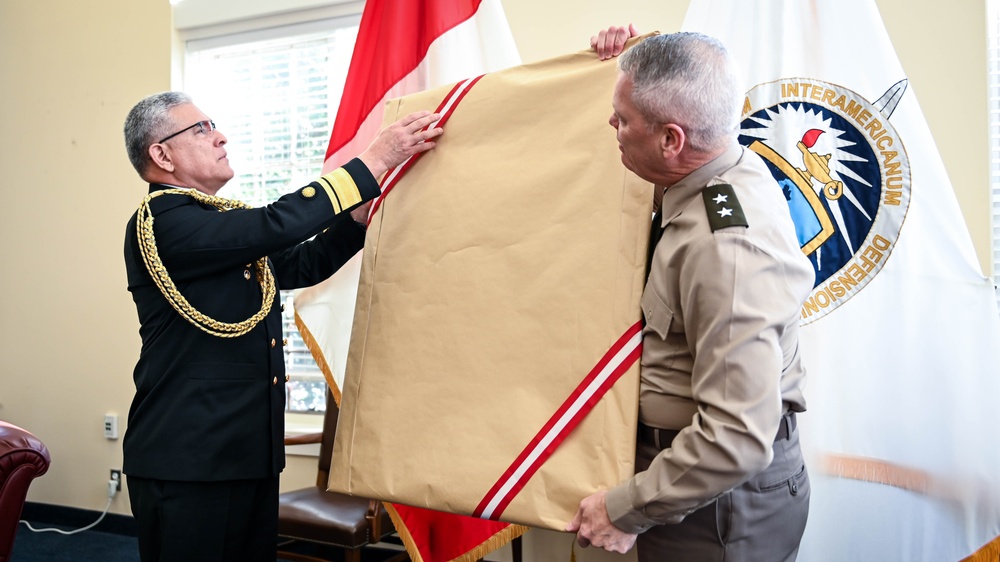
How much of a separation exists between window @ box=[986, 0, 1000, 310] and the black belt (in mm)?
1583

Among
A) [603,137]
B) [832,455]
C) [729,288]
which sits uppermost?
[603,137]

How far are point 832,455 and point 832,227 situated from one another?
20.8 inches

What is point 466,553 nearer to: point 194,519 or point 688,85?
point 194,519

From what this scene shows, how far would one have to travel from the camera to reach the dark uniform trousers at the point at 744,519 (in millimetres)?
1136

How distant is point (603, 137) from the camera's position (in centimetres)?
123

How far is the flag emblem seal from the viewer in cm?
171

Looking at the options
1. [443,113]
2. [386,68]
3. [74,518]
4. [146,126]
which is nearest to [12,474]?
[146,126]

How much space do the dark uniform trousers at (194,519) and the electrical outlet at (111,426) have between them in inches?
84.2

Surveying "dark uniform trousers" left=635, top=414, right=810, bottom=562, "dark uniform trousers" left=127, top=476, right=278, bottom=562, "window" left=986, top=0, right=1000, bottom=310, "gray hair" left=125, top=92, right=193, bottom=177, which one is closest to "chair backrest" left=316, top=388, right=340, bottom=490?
"dark uniform trousers" left=127, top=476, right=278, bottom=562

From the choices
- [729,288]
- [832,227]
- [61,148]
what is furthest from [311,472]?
[729,288]

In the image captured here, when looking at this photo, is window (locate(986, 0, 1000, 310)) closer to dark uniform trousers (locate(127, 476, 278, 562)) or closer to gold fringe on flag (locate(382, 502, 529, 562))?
gold fringe on flag (locate(382, 502, 529, 562))

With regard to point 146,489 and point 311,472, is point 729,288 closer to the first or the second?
point 146,489

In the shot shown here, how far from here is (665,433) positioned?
45.1 inches

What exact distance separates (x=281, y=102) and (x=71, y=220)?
1198 mm
